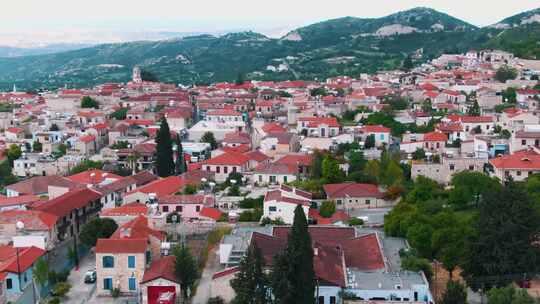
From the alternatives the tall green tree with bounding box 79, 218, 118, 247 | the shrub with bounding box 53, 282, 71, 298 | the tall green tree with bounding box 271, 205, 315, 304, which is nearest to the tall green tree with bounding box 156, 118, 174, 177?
the tall green tree with bounding box 79, 218, 118, 247

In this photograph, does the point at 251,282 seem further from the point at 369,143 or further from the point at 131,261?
the point at 369,143

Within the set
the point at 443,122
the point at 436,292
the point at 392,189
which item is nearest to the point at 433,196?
the point at 392,189

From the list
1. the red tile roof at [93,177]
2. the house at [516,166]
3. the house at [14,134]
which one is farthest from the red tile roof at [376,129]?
the house at [14,134]

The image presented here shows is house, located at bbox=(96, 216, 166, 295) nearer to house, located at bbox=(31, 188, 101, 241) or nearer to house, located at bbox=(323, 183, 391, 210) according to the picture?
house, located at bbox=(31, 188, 101, 241)

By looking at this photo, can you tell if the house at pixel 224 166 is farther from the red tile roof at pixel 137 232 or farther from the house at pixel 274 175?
the red tile roof at pixel 137 232

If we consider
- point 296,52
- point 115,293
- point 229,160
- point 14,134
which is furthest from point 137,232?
point 296,52

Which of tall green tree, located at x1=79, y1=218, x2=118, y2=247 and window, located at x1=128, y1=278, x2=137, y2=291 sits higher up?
tall green tree, located at x1=79, y1=218, x2=118, y2=247
